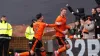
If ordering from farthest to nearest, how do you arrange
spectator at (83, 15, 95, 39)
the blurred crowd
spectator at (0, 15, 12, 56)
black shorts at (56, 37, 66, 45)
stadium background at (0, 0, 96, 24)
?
stadium background at (0, 0, 96, 24) → spectator at (0, 15, 12, 56) → spectator at (83, 15, 95, 39) → the blurred crowd → black shorts at (56, 37, 66, 45)

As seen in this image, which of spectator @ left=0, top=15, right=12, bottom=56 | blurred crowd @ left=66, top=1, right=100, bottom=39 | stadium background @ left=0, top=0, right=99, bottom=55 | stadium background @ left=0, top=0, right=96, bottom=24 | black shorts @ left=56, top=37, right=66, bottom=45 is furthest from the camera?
stadium background @ left=0, top=0, right=96, bottom=24

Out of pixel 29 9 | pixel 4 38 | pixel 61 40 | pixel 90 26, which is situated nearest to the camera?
pixel 61 40

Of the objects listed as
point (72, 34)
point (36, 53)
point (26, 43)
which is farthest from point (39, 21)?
point (26, 43)

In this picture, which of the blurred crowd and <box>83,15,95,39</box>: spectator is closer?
the blurred crowd

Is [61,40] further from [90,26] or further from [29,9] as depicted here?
[29,9]

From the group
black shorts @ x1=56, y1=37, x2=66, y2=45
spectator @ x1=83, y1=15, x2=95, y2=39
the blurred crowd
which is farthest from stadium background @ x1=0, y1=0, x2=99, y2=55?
black shorts @ x1=56, y1=37, x2=66, y2=45

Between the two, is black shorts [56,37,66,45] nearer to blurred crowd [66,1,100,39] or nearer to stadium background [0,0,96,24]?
blurred crowd [66,1,100,39]

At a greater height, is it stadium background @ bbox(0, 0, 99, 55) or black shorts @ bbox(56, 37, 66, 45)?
stadium background @ bbox(0, 0, 99, 55)

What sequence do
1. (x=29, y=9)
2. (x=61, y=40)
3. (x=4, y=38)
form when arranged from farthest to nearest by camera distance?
(x=29, y=9) → (x=4, y=38) → (x=61, y=40)

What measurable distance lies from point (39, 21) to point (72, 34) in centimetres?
240

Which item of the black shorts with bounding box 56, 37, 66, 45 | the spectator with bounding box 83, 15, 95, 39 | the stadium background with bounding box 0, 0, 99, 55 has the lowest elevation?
the black shorts with bounding box 56, 37, 66, 45

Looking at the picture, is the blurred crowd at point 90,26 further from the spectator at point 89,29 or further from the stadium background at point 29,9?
the stadium background at point 29,9

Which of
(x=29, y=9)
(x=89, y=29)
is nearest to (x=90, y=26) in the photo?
(x=89, y=29)

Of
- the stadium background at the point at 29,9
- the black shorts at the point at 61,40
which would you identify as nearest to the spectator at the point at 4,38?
the stadium background at the point at 29,9
